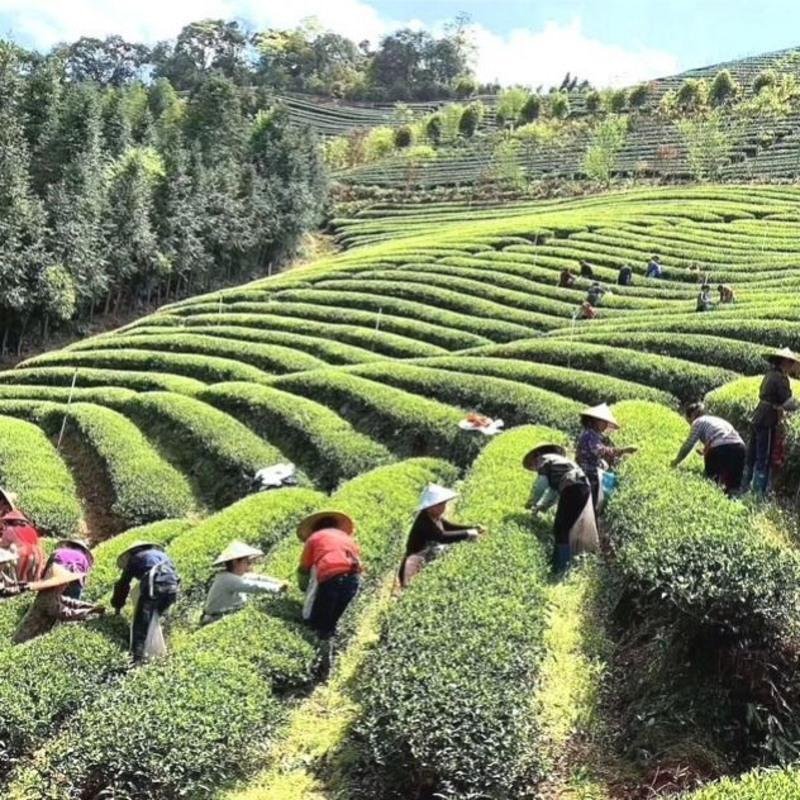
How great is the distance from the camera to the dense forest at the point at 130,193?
41750 millimetres

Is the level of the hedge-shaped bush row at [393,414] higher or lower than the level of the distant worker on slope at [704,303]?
lower

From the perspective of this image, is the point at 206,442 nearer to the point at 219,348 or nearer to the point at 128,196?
the point at 219,348

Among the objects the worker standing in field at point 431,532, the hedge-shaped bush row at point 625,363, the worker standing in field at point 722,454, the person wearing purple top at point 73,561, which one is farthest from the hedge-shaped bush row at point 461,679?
the hedge-shaped bush row at point 625,363

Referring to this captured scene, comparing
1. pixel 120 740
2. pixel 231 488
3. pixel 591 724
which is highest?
pixel 120 740

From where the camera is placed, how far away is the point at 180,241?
5416 centimetres

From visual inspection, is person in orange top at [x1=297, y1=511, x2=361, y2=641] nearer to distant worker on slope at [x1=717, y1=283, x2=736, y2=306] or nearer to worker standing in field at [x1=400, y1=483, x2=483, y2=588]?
worker standing in field at [x1=400, y1=483, x2=483, y2=588]

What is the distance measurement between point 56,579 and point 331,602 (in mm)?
3472

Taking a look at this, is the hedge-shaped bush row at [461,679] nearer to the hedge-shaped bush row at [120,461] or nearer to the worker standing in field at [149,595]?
the worker standing in field at [149,595]

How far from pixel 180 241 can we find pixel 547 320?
29.5 m

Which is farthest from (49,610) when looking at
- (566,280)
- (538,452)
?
(566,280)

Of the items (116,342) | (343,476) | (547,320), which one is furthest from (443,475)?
(116,342)

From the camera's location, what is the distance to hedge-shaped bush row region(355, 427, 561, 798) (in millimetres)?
6805

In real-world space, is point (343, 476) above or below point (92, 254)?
below

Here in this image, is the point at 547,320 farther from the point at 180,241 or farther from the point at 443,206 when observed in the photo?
the point at 443,206
